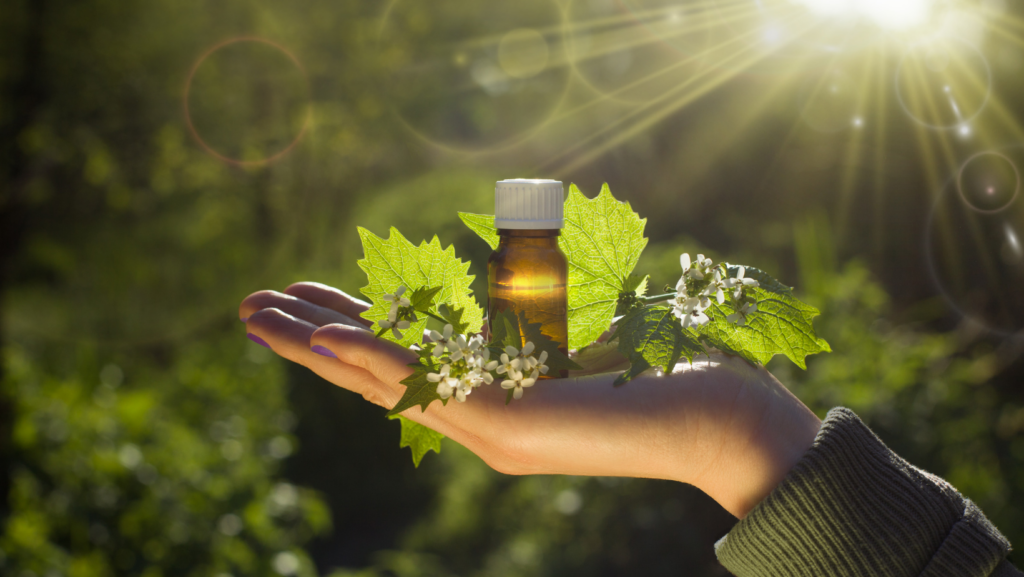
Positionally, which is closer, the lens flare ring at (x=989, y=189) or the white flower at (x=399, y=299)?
the white flower at (x=399, y=299)

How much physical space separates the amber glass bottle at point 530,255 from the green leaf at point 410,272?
3.0 inches

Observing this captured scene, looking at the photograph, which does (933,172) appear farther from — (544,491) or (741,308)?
(741,308)

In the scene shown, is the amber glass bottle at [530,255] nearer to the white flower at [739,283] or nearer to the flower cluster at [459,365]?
the flower cluster at [459,365]

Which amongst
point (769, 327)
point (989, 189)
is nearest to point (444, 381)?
point (769, 327)

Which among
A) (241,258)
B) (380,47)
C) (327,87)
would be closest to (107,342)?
(241,258)

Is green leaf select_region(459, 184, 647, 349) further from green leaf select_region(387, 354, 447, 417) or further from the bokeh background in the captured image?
the bokeh background

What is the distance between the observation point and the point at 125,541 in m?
3.12

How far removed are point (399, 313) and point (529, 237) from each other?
0.37 meters

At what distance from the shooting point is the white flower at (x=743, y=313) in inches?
65.4

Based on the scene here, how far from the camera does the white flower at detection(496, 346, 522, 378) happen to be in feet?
4.83

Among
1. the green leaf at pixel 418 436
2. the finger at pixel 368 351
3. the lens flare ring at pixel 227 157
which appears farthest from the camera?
the lens flare ring at pixel 227 157

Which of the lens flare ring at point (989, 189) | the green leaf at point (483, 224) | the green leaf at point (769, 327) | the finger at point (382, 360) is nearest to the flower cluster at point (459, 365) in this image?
the finger at point (382, 360)

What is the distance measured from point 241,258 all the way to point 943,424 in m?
7.52

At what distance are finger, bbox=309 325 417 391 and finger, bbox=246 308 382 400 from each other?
0.24 feet
